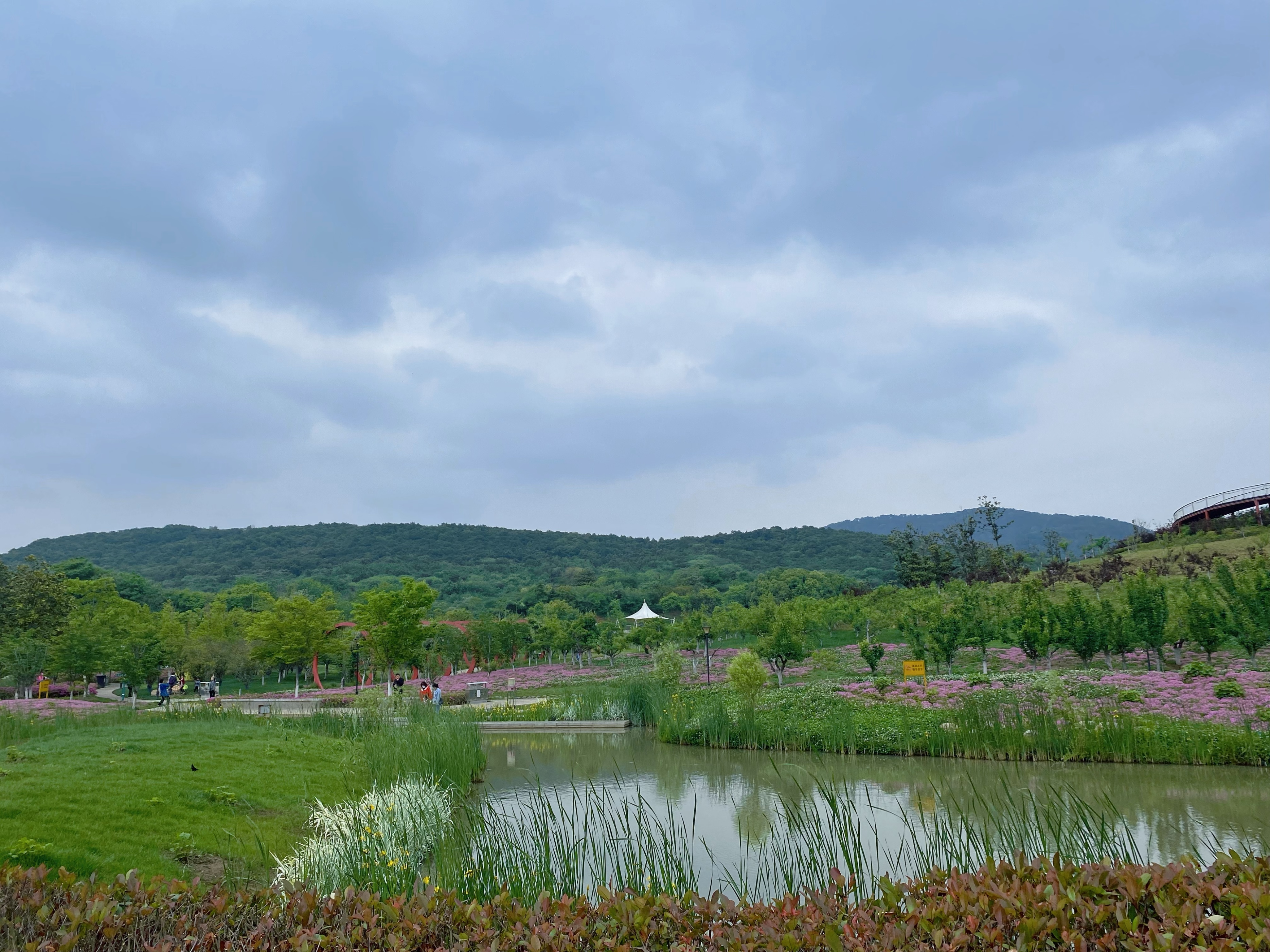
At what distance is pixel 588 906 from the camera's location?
338 cm

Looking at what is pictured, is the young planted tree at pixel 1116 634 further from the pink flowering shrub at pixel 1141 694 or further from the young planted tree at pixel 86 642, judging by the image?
the young planted tree at pixel 86 642

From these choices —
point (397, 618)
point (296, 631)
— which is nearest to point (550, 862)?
point (397, 618)

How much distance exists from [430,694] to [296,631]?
1458 centimetres

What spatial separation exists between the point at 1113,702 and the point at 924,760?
4385 millimetres

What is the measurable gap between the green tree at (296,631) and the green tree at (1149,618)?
98.6 feet

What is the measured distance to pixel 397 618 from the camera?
28.1 meters

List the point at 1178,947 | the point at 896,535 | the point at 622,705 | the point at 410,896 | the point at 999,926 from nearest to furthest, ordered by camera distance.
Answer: the point at 1178,947, the point at 999,926, the point at 410,896, the point at 622,705, the point at 896,535

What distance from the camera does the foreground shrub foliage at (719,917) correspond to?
9.61ft

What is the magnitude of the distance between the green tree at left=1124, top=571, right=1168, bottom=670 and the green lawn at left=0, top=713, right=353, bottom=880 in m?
18.6

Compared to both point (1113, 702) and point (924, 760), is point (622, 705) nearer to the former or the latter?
point (924, 760)

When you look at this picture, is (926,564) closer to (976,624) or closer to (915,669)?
(976,624)

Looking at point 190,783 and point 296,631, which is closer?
point 190,783

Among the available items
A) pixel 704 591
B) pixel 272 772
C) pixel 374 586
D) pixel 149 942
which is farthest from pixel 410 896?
pixel 374 586

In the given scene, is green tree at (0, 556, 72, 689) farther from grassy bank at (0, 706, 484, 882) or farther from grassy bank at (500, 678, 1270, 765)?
grassy bank at (500, 678, 1270, 765)
